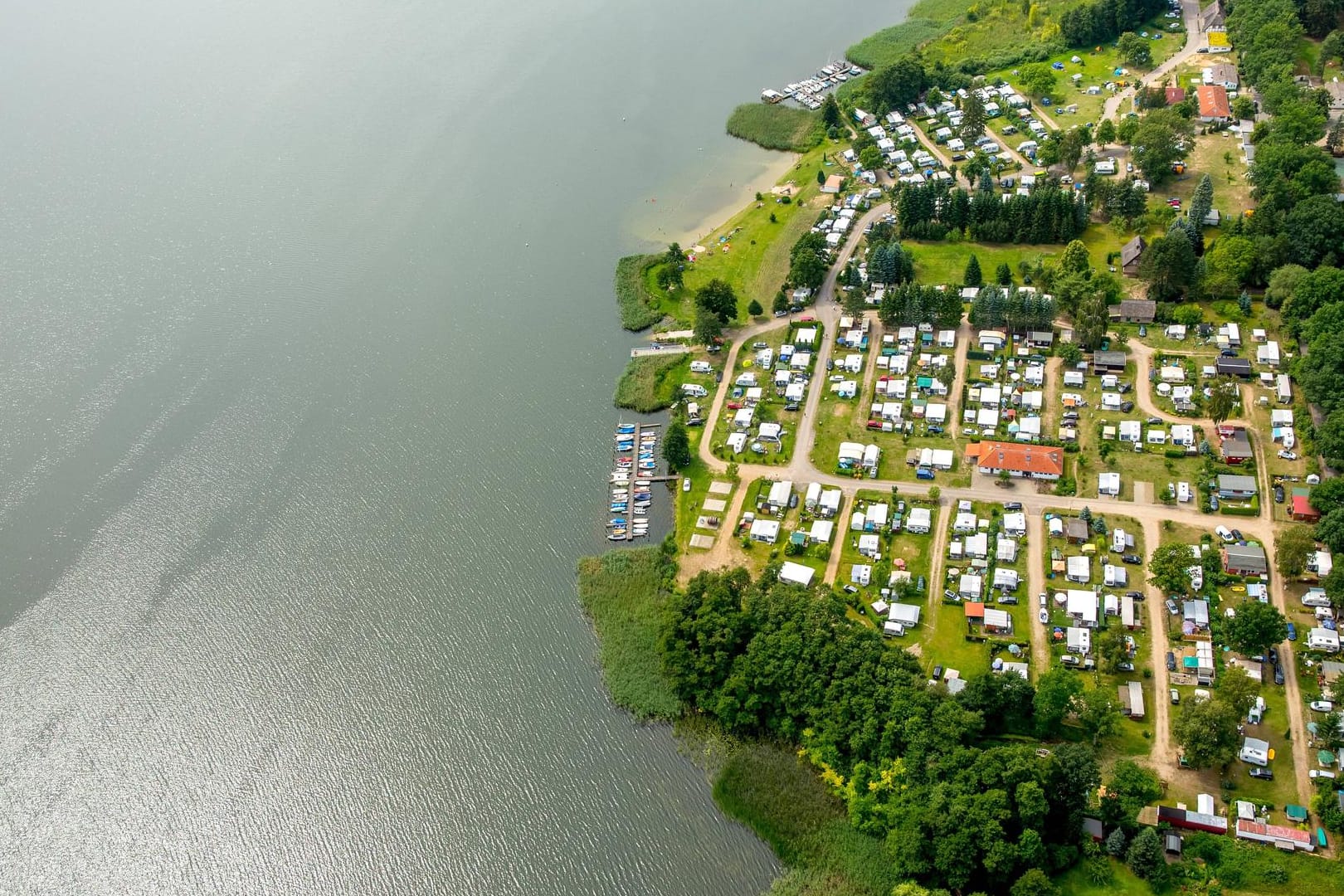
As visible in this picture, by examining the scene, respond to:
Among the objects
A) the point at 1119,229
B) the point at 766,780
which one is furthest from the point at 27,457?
the point at 1119,229

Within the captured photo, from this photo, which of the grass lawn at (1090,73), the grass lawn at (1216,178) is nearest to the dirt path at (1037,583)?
the grass lawn at (1216,178)

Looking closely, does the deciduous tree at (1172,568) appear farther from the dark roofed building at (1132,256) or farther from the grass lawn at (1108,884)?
the dark roofed building at (1132,256)

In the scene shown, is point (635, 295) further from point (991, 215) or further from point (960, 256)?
point (991, 215)

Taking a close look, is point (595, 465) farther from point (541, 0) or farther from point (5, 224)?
point (541, 0)

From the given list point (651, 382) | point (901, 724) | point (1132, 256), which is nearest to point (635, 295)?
point (651, 382)

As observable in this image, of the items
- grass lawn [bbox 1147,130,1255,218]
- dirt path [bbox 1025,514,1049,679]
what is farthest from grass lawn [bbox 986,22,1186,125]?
dirt path [bbox 1025,514,1049,679]

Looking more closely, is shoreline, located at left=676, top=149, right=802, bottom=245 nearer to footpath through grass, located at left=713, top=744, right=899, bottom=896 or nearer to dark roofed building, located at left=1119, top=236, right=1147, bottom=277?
dark roofed building, located at left=1119, top=236, right=1147, bottom=277

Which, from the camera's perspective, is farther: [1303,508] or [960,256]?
[960,256]
